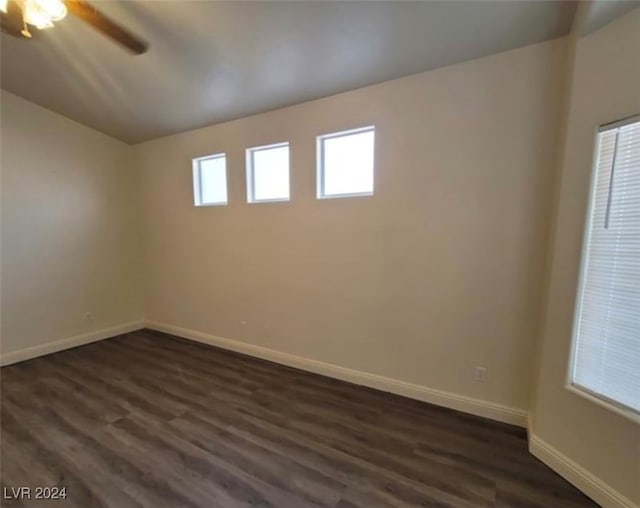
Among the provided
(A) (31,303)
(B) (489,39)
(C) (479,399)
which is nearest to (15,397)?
(A) (31,303)

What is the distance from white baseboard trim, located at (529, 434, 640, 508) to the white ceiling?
8.47ft

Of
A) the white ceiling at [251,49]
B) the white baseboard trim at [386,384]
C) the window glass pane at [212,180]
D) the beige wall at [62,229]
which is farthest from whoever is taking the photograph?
the window glass pane at [212,180]

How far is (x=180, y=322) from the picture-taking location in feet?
14.8

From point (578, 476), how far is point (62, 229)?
17.8ft

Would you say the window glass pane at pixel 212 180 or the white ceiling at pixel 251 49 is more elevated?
the white ceiling at pixel 251 49

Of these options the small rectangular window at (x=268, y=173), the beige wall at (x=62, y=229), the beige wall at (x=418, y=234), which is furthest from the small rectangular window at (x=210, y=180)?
the beige wall at (x=62, y=229)

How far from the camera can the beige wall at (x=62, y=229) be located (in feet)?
12.0

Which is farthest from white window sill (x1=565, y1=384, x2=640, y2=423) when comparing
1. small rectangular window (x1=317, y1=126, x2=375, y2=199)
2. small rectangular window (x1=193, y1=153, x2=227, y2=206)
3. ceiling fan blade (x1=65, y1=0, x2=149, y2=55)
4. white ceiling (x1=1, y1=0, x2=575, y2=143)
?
small rectangular window (x1=193, y1=153, x2=227, y2=206)

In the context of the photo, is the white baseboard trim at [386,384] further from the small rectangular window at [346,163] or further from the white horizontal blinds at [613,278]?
the small rectangular window at [346,163]

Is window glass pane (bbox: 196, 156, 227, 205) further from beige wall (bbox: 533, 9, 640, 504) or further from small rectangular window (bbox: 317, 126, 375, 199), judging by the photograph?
beige wall (bbox: 533, 9, 640, 504)

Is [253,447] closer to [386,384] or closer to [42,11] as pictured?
[386,384]

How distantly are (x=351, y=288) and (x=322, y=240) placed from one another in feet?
1.79

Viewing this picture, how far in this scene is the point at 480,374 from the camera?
249cm

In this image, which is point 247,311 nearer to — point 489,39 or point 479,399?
point 479,399
